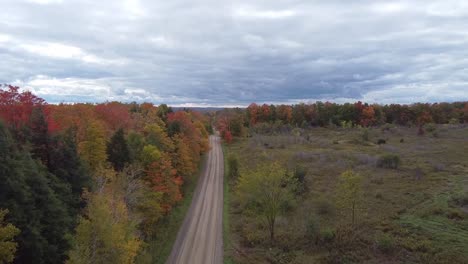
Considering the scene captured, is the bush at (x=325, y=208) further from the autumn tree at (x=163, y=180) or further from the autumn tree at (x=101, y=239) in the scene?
the autumn tree at (x=101, y=239)

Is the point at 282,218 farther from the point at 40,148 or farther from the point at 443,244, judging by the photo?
the point at 40,148

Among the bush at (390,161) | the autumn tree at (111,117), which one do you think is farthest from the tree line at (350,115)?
the autumn tree at (111,117)

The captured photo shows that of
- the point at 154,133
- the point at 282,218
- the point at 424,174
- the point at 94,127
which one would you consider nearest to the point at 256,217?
the point at 282,218

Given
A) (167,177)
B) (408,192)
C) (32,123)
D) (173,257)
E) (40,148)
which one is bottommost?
(173,257)

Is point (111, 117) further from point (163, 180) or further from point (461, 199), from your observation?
point (461, 199)

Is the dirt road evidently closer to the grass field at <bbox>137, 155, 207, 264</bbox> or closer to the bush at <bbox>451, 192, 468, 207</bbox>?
the grass field at <bbox>137, 155, 207, 264</bbox>

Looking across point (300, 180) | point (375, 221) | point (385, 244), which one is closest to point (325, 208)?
point (375, 221)
